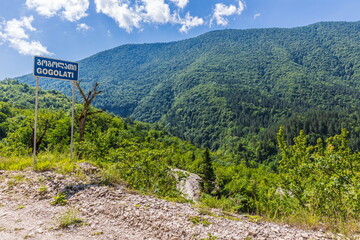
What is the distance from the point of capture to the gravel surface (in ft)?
15.3

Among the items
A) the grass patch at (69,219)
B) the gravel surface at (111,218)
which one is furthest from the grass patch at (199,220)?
the grass patch at (69,219)

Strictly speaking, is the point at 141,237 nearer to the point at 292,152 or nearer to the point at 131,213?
the point at 131,213

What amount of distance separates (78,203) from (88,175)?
194 cm

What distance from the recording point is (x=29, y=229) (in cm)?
479

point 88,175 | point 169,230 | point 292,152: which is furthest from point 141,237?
point 292,152

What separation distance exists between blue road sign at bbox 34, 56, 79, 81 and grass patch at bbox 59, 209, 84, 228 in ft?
18.4

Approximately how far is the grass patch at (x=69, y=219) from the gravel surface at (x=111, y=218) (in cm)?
7

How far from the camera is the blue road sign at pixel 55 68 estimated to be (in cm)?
848

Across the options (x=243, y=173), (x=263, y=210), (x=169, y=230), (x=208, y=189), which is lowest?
(x=243, y=173)

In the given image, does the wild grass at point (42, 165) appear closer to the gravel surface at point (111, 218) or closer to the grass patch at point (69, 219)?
the gravel surface at point (111, 218)

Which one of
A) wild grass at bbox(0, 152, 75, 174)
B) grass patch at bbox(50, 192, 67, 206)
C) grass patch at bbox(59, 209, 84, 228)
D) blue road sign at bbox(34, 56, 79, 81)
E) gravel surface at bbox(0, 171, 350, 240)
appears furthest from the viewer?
blue road sign at bbox(34, 56, 79, 81)

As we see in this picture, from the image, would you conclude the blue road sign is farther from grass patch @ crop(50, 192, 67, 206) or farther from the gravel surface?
grass patch @ crop(50, 192, 67, 206)

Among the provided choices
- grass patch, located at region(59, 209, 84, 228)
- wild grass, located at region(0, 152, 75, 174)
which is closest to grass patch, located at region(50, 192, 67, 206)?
grass patch, located at region(59, 209, 84, 228)

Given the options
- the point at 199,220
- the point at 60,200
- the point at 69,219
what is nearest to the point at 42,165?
the point at 60,200
